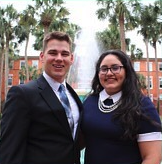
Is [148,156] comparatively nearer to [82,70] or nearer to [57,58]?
[57,58]

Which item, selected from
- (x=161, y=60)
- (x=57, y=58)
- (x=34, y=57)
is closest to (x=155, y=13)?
(x=161, y=60)

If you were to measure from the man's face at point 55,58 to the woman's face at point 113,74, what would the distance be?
1.33 ft

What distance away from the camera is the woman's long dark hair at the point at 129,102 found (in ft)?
8.74

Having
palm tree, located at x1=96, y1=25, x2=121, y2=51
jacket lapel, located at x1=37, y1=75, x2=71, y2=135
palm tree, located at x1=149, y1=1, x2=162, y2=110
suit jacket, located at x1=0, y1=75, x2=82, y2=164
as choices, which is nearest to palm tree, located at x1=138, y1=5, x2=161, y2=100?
palm tree, located at x1=149, y1=1, x2=162, y2=110

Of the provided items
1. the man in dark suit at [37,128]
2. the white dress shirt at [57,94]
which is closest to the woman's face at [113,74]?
the white dress shirt at [57,94]

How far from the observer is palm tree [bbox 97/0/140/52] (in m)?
21.9

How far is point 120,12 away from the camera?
72.1 ft

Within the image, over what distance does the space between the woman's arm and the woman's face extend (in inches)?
24.1

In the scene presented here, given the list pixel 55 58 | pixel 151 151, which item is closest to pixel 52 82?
pixel 55 58

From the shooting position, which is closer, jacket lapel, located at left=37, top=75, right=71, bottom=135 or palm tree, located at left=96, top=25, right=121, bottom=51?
jacket lapel, located at left=37, top=75, right=71, bottom=135

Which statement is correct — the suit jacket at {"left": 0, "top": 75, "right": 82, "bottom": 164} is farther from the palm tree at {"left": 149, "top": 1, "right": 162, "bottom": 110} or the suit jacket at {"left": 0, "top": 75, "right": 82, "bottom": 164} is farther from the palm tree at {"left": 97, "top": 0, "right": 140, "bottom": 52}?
Result: the palm tree at {"left": 149, "top": 1, "right": 162, "bottom": 110}

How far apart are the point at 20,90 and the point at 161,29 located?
108 feet

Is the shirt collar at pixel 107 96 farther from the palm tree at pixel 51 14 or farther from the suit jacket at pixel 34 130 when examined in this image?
the palm tree at pixel 51 14

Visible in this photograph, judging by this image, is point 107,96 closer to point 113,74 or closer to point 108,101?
point 108,101
